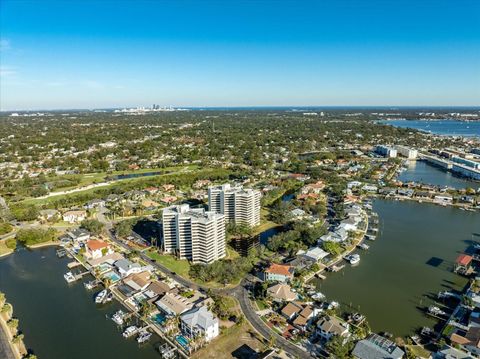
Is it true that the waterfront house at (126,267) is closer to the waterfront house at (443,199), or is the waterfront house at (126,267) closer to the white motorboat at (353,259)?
the white motorboat at (353,259)

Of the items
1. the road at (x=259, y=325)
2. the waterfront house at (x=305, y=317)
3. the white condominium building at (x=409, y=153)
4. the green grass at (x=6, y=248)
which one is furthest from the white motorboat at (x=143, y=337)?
the white condominium building at (x=409, y=153)

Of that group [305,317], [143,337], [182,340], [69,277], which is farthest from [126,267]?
[305,317]

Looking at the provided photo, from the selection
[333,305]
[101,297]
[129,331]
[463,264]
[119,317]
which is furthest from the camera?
[463,264]

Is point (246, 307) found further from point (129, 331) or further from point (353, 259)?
point (353, 259)

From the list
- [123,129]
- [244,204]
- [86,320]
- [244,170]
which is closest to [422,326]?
[244,204]

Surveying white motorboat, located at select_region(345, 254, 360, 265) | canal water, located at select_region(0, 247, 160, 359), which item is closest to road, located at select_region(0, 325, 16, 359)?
canal water, located at select_region(0, 247, 160, 359)

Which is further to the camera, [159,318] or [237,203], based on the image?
[237,203]
